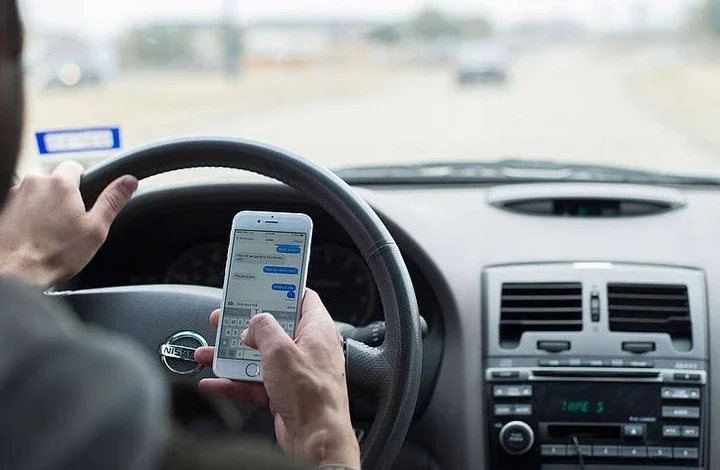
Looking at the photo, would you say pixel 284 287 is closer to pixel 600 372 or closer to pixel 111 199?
pixel 111 199

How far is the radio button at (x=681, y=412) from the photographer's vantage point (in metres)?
3.16

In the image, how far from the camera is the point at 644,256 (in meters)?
3.37

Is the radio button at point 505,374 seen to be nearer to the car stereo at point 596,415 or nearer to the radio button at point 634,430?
the car stereo at point 596,415

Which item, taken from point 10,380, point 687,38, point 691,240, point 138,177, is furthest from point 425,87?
point 10,380

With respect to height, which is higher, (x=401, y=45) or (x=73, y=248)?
(x=401, y=45)

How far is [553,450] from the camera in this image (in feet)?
10.5

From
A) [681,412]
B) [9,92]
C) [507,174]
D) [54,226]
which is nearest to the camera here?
[9,92]

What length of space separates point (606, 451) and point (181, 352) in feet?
4.34

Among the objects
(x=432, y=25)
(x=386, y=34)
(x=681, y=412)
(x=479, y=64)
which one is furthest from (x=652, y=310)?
(x=479, y=64)

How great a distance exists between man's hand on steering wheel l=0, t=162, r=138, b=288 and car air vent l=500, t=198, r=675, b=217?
1.55m

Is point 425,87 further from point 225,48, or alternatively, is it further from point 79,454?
point 79,454

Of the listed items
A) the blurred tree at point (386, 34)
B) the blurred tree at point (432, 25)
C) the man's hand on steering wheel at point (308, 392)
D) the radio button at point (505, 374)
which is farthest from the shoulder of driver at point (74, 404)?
the blurred tree at point (432, 25)

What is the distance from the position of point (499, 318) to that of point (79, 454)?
2.34m

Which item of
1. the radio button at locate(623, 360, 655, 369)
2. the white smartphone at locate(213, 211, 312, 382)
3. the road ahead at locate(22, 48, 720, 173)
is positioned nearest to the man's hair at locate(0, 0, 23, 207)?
the white smartphone at locate(213, 211, 312, 382)
